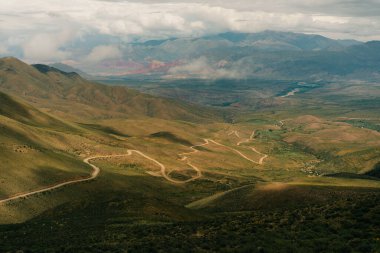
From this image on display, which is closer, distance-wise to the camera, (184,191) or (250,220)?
(250,220)

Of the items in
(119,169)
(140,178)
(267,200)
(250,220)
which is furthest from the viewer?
(119,169)

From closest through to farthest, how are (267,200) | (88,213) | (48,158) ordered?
(88,213) → (267,200) → (48,158)

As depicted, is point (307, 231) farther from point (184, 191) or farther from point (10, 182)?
point (184, 191)

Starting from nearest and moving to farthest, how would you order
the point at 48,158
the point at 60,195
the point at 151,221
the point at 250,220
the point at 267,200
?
the point at 250,220
the point at 151,221
the point at 267,200
the point at 60,195
the point at 48,158

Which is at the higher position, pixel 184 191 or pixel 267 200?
pixel 267 200

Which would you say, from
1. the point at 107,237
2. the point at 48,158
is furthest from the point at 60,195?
the point at 107,237

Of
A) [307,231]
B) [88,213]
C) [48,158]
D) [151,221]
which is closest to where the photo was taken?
[307,231]

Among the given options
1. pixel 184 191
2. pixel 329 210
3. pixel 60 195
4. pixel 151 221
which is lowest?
pixel 184 191

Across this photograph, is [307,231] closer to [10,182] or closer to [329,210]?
[329,210]

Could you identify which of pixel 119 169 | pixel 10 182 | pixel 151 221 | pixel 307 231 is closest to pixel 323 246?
pixel 307 231
